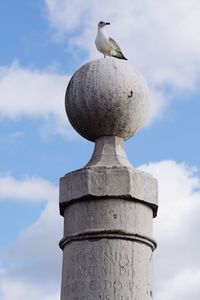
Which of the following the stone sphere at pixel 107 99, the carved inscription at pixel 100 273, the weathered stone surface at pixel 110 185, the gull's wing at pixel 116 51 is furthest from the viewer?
the gull's wing at pixel 116 51

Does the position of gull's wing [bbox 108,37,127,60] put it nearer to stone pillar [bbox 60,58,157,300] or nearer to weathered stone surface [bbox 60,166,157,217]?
stone pillar [bbox 60,58,157,300]

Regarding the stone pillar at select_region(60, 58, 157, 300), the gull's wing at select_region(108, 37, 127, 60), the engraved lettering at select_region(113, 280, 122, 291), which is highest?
the gull's wing at select_region(108, 37, 127, 60)

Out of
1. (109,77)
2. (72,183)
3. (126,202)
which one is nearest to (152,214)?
(126,202)

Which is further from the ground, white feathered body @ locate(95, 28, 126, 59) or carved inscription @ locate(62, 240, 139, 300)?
white feathered body @ locate(95, 28, 126, 59)

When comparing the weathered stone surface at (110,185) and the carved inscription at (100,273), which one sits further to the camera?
the weathered stone surface at (110,185)

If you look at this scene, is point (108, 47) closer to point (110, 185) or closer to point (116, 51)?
point (116, 51)

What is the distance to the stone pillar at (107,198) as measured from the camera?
19.4 ft

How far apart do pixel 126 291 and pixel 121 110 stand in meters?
1.54

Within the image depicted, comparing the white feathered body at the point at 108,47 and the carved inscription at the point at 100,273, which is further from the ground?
the white feathered body at the point at 108,47

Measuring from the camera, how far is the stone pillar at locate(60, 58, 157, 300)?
19.4 ft

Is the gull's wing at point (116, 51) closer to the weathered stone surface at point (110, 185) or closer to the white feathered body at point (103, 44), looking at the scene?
the white feathered body at point (103, 44)

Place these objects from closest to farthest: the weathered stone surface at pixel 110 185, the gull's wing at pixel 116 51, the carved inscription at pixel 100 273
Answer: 1. the carved inscription at pixel 100 273
2. the weathered stone surface at pixel 110 185
3. the gull's wing at pixel 116 51

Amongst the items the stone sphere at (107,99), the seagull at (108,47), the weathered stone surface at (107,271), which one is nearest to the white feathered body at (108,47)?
the seagull at (108,47)

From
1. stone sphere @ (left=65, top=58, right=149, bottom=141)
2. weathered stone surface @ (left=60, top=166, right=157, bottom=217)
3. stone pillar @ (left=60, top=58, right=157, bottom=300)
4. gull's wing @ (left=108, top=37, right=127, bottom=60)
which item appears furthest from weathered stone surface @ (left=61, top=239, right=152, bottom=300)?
gull's wing @ (left=108, top=37, right=127, bottom=60)
